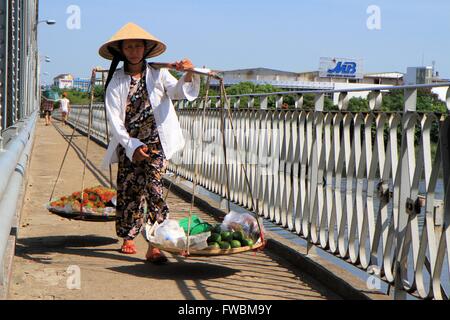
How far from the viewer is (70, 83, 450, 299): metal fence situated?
4109 mm

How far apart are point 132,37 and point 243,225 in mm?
1643

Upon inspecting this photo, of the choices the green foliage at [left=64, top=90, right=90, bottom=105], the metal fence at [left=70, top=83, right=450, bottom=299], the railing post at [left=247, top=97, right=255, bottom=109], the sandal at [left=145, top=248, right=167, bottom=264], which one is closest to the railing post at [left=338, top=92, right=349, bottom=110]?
the metal fence at [left=70, top=83, right=450, bottom=299]

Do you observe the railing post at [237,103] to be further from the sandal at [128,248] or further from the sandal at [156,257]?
the sandal at [156,257]

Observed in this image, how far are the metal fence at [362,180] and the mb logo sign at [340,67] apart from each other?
352 ft

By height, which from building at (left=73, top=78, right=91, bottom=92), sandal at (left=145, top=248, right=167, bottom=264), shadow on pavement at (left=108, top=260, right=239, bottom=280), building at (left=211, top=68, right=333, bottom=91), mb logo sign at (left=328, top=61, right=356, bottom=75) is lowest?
shadow on pavement at (left=108, top=260, right=239, bottom=280)

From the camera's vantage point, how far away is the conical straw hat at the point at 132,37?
5852 mm

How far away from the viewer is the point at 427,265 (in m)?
4.16

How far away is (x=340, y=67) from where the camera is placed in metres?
121

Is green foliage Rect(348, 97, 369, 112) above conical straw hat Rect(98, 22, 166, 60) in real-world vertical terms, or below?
below

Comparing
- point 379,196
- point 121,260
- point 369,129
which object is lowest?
point 121,260

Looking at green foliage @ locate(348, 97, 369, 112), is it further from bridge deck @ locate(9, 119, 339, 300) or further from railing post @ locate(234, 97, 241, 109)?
railing post @ locate(234, 97, 241, 109)

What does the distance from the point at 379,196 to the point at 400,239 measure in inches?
15.2
